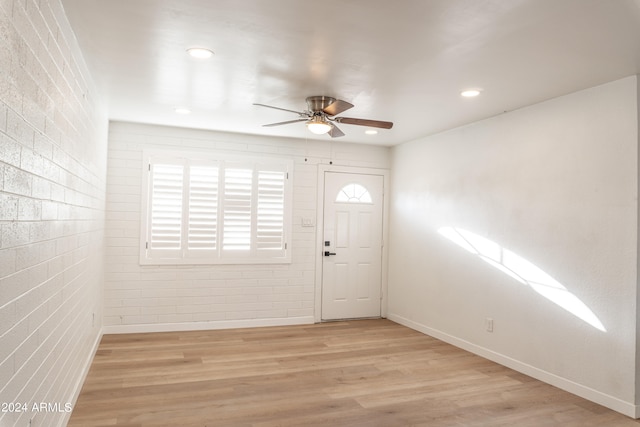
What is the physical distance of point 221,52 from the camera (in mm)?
2988

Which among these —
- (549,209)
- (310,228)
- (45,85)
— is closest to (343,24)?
(45,85)

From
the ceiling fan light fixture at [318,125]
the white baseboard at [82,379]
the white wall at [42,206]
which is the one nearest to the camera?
the white wall at [42,206]

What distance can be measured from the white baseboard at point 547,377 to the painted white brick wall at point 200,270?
1887 millimetres

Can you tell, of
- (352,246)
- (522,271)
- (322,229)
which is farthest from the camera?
(352,246)

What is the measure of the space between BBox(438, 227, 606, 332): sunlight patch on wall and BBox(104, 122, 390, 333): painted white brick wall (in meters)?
1.96

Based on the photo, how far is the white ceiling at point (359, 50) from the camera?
7.79 ft

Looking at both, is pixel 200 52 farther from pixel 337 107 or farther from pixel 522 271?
pixel 522 271

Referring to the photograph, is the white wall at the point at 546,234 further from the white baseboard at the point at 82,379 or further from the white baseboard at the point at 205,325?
the white baseboard at the point at 82,379

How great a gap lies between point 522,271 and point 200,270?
3673 mm

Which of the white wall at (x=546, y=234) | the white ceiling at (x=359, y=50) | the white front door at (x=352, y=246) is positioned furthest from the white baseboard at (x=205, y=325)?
the white ceiling at (x=359, y=50)

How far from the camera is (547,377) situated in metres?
3.88

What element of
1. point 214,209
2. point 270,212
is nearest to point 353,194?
point 270,212

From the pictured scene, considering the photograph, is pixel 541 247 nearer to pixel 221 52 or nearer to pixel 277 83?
pixel 277 83

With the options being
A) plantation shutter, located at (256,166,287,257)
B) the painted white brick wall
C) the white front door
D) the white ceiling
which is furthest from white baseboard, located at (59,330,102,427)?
the white front door
